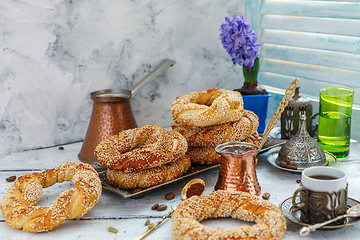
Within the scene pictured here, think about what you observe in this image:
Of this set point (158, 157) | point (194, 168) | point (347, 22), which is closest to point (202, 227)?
point (158, 157)

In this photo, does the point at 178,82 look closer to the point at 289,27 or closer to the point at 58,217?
the point at 289,27

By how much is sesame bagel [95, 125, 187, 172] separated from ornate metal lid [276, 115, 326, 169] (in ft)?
1.11

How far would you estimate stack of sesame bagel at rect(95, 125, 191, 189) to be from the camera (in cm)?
112

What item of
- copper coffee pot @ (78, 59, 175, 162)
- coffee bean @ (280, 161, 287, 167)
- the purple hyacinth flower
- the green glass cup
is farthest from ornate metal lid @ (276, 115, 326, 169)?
copper coffee pot @ (78, 59, 175, 162)

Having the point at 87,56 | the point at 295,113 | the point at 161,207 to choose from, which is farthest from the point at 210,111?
the point at 87,56

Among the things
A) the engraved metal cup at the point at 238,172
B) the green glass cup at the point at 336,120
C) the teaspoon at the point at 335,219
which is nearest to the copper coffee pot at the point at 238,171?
the engraved metal cup at the point at 238,172

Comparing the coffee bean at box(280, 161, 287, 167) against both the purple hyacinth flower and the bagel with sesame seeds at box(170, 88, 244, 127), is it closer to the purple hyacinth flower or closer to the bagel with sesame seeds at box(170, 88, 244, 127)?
the bagel with sesame seeds at box(170, 88, 244, 127)

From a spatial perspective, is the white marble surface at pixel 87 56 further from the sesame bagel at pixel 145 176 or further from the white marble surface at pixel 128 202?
the sesame bagel at pixel 145 176

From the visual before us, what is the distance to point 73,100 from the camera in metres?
1.59

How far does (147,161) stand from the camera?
1.12 metres

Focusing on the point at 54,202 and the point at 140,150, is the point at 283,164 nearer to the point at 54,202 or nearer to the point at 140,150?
the point at 140,150

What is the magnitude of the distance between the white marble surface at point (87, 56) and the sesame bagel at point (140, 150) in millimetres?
403

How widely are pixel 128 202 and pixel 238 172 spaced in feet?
0.99

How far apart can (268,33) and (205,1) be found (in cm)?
30
